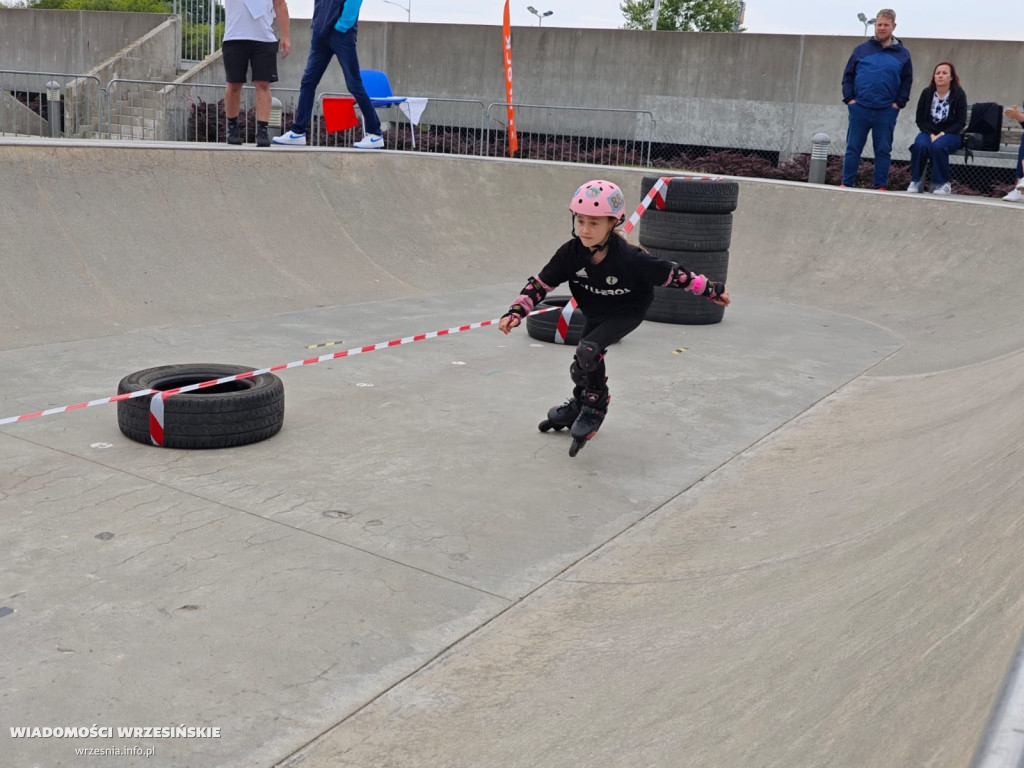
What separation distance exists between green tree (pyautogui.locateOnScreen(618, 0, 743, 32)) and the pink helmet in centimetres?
7751

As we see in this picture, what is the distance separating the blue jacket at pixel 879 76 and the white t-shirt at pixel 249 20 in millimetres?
7755

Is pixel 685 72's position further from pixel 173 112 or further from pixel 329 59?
pixel 173 112

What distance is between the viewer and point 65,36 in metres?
27.5

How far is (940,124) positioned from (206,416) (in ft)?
39.1

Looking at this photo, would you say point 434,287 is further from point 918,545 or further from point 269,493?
point 918,545

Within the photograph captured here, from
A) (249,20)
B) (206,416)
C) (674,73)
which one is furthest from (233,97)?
(674,73)

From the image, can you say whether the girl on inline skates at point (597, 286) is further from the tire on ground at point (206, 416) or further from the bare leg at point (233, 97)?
the bare leg at point (233, 97)

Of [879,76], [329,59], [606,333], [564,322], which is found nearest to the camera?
[606,333]

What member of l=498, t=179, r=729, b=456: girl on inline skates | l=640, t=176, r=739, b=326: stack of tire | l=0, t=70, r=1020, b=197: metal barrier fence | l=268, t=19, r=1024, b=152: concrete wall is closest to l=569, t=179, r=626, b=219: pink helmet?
l=498, t=179, r=729, b=456: girl on inline skates

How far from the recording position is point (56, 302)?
880 centimetres

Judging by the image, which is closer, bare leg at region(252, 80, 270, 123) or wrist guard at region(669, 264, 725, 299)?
wrist guard at region(669, 264, 725, 299)

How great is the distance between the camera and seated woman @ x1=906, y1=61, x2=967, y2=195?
13.6 metres

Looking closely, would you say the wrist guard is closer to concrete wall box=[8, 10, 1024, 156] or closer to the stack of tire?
the stack of tire

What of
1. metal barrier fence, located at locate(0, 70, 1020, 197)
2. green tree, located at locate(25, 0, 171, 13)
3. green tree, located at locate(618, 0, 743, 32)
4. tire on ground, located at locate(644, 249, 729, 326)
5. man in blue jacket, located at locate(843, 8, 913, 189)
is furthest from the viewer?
green tree, located at locate(618, 0, 743, 32)
